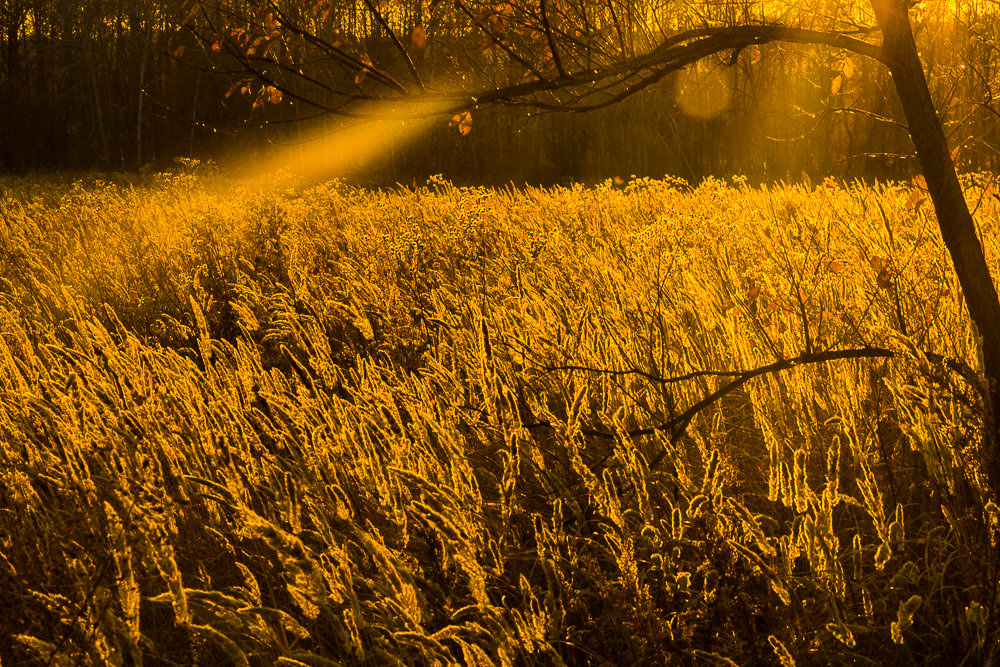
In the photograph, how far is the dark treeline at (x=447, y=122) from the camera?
11.8 metres

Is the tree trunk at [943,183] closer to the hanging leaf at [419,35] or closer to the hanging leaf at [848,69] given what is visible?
the hanging leaf at [848,69]

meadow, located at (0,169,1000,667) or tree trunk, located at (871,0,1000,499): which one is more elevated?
tree trunk, located at (871,0,1000,499)

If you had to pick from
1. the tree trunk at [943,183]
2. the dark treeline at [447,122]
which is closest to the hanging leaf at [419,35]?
the tree trunk at [943,183]

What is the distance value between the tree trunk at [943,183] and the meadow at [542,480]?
10 centimetres

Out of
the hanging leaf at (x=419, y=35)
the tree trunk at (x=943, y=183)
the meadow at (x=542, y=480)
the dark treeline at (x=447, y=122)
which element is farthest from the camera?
the dark treeline at (x=447, y=122)

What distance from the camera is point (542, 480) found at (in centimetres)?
193

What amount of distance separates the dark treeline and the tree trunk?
6232mm

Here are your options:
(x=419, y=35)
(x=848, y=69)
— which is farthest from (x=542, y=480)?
(x=848, y=69)

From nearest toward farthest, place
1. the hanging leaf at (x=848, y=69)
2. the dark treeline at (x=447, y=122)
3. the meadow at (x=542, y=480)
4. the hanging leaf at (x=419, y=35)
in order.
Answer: the meadow at (x=542, y=480), the hanging leaf at (x=419, y=35), the hanging leaf at (x=848, y=69), the dark treeline at (x=447, y=122)

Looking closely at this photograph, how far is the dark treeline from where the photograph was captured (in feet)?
38.8

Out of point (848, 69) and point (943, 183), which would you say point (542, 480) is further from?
point (848, 69)

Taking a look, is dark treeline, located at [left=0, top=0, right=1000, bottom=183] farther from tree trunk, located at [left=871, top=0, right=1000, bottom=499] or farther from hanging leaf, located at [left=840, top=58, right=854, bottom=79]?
tree trunk, located at [left=871, top=0, right=1000, bottom=499]

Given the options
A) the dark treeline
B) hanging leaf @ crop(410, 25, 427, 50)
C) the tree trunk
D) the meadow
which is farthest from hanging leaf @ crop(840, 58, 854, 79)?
the dark treeline

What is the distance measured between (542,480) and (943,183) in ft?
3.62
